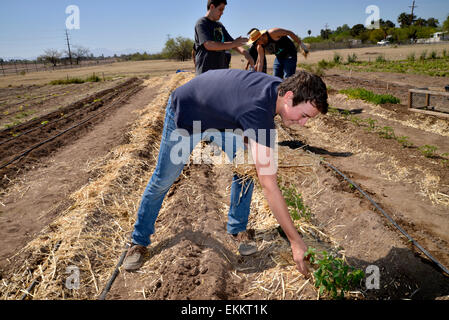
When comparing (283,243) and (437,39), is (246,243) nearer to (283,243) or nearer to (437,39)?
(283,243)

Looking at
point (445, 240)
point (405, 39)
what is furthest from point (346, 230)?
point (405, 39)

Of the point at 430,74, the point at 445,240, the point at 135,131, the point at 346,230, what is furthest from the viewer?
the point at 430,74

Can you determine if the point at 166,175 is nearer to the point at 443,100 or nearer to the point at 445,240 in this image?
the point at 445,240

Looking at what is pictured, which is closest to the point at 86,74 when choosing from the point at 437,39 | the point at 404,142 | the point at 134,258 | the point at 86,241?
the point at 404,142

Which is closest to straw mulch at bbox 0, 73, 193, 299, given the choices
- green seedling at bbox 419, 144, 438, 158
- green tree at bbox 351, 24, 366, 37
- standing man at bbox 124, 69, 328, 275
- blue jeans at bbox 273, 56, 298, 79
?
standing man at bbox 124, 69, 328, 275

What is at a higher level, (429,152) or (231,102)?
(231,102)

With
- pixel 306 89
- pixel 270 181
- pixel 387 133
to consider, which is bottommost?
pixel 387 133

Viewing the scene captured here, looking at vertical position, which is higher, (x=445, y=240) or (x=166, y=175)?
(x=166, y=175)

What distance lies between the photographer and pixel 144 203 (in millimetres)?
2668

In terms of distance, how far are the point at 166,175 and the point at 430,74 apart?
16307mm

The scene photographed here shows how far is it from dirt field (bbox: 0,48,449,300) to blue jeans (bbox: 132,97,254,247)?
1.26 feet

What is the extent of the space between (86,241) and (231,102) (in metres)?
2.20

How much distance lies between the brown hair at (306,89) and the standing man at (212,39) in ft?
6.75

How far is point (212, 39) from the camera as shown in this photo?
13.1 feet
